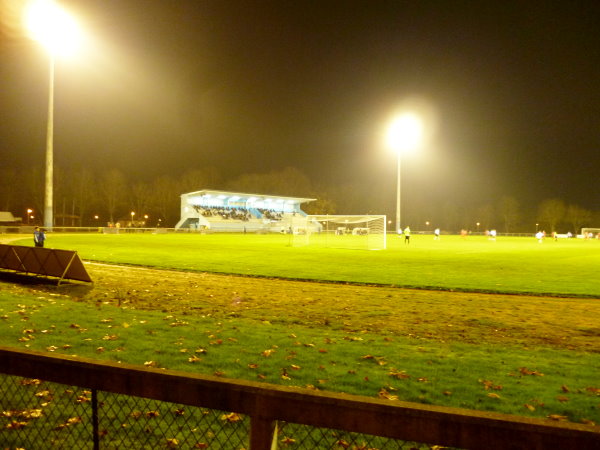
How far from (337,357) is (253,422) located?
169 inches

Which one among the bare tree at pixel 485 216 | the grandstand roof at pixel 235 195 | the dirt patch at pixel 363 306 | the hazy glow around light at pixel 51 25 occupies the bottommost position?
the dirt patch at pixel 363 306

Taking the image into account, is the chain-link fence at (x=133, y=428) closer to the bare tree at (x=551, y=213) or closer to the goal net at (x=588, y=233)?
→ the goal net at (x=588, y=233)

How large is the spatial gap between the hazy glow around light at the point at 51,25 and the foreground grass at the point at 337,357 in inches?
656

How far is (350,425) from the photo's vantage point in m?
2.18

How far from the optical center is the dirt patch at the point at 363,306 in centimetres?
851

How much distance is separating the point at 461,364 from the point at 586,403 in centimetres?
161

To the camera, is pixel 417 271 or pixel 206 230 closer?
pixel 417 271

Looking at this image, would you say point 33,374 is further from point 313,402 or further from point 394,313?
point 394,313

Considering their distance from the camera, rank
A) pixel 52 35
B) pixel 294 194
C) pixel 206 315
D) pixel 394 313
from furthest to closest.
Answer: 1. pixel 294 194
2. pixel 52 35
3. pixel 394 313
4. pixel 206 315

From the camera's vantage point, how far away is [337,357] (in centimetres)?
647

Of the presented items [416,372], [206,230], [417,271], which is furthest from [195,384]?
[206,230]

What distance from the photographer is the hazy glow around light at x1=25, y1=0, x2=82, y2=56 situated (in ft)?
66.0

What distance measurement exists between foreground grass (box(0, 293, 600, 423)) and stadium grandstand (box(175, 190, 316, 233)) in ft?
224

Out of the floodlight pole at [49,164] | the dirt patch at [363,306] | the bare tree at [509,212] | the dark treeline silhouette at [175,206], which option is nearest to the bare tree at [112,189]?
the dark treeline silhouette at [175,206]
